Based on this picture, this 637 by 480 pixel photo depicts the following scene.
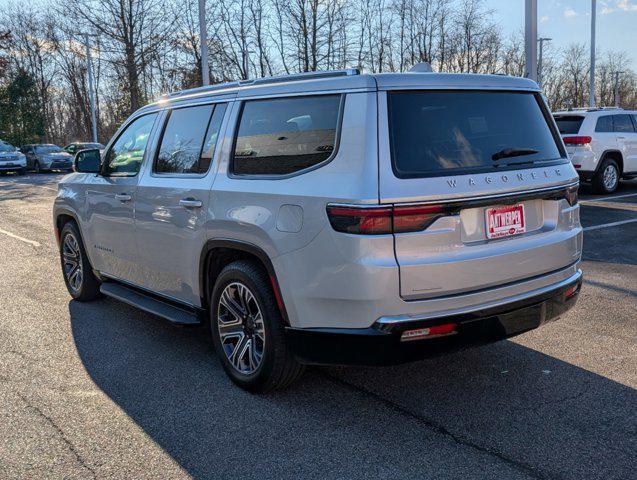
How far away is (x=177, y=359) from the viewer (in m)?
4.62

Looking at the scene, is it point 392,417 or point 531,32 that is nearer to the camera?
point 392,417

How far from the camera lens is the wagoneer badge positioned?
3.30 meters

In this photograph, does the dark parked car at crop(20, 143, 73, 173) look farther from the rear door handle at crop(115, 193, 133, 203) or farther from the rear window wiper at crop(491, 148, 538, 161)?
the rear window wiper at crop(491, 148, 538, 161)

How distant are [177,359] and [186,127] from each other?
1.69 meters

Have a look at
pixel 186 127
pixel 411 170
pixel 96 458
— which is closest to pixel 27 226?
pixel 186 127

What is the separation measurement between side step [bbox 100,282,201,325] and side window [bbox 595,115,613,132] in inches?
466

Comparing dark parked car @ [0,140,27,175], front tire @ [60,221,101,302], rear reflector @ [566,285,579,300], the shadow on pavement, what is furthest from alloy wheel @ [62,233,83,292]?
dark parked car @ [0,140,27,175]

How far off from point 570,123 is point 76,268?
1146 cm

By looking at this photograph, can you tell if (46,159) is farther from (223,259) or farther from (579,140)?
(223,259)

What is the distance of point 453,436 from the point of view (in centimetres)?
332

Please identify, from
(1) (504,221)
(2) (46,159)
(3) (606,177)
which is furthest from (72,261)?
(2) (46,159)

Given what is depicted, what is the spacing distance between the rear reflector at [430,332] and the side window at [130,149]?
2.82m

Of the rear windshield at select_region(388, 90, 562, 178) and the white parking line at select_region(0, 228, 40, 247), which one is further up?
the rear windshield at select_region(388, 90, 562, 178)

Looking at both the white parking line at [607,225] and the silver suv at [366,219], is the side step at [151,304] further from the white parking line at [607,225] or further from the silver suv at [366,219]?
the white parking line at [607,225]
